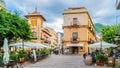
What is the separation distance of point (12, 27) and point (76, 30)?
29.1 metres

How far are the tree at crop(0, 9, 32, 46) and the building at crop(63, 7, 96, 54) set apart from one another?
23311mm

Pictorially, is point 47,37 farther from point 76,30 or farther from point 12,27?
point 12,27

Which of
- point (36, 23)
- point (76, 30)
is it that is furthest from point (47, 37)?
point (76, 30)

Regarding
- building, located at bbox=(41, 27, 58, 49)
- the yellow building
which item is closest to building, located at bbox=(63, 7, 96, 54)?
the yellow building

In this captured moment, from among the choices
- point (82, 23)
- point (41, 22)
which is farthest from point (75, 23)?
point (41, 22)

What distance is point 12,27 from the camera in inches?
1040

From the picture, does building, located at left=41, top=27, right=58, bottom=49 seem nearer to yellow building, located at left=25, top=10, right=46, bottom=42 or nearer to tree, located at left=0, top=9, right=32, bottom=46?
yellow building, located at left=25, top=10, right=46, bottom=42

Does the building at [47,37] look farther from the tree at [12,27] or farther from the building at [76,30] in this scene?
the tree at [12,27]

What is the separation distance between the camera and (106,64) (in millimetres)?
21281

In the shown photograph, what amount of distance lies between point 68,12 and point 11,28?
98.0ft

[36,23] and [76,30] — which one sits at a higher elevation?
[36,23]

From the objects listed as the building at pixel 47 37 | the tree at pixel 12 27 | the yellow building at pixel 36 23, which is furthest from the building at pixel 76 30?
the tree at pixel 12 27

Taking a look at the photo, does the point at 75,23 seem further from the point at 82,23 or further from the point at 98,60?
the point at 98,60

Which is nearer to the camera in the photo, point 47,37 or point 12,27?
point 12,27
